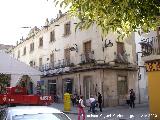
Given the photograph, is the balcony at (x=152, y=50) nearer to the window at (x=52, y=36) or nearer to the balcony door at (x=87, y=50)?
the balcony door at (x=87, y=50)

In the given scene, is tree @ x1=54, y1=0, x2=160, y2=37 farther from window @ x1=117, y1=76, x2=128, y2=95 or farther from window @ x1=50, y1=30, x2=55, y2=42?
window @ x1=50, y1=30, x2=55, y2=42

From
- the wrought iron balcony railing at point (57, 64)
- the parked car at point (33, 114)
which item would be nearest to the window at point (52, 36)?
the wrought iron balcony railing at point (57, 64)

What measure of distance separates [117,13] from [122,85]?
82.5ft

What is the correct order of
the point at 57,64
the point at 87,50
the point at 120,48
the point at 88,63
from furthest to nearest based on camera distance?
the point at 57,64, the point at 87,50, the point at 120,48, the point at 88,63

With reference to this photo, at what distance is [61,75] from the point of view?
36.0 metres

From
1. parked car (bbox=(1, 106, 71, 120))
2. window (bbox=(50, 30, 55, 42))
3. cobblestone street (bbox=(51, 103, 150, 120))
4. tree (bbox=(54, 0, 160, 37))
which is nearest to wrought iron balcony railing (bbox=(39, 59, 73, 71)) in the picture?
window (bbox=(50, 30, 55, 42))

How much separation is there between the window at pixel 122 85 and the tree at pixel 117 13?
78.6ft

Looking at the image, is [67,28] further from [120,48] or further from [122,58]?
[122,58]

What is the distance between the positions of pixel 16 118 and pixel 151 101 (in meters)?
11.6

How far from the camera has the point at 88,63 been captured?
30312mm

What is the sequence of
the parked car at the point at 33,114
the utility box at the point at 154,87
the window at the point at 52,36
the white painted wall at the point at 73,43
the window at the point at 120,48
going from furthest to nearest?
the window at the point at 52,36 < the window at the point at 120,48 < the white painted wall at the point at 73,43 < the utility box at the point at 154,87 < the parked car at the point at 33,114

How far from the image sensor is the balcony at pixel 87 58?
30.2 meters

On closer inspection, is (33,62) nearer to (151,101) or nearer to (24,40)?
(24,40)

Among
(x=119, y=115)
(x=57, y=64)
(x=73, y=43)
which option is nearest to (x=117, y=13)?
(x=119, y=115)
